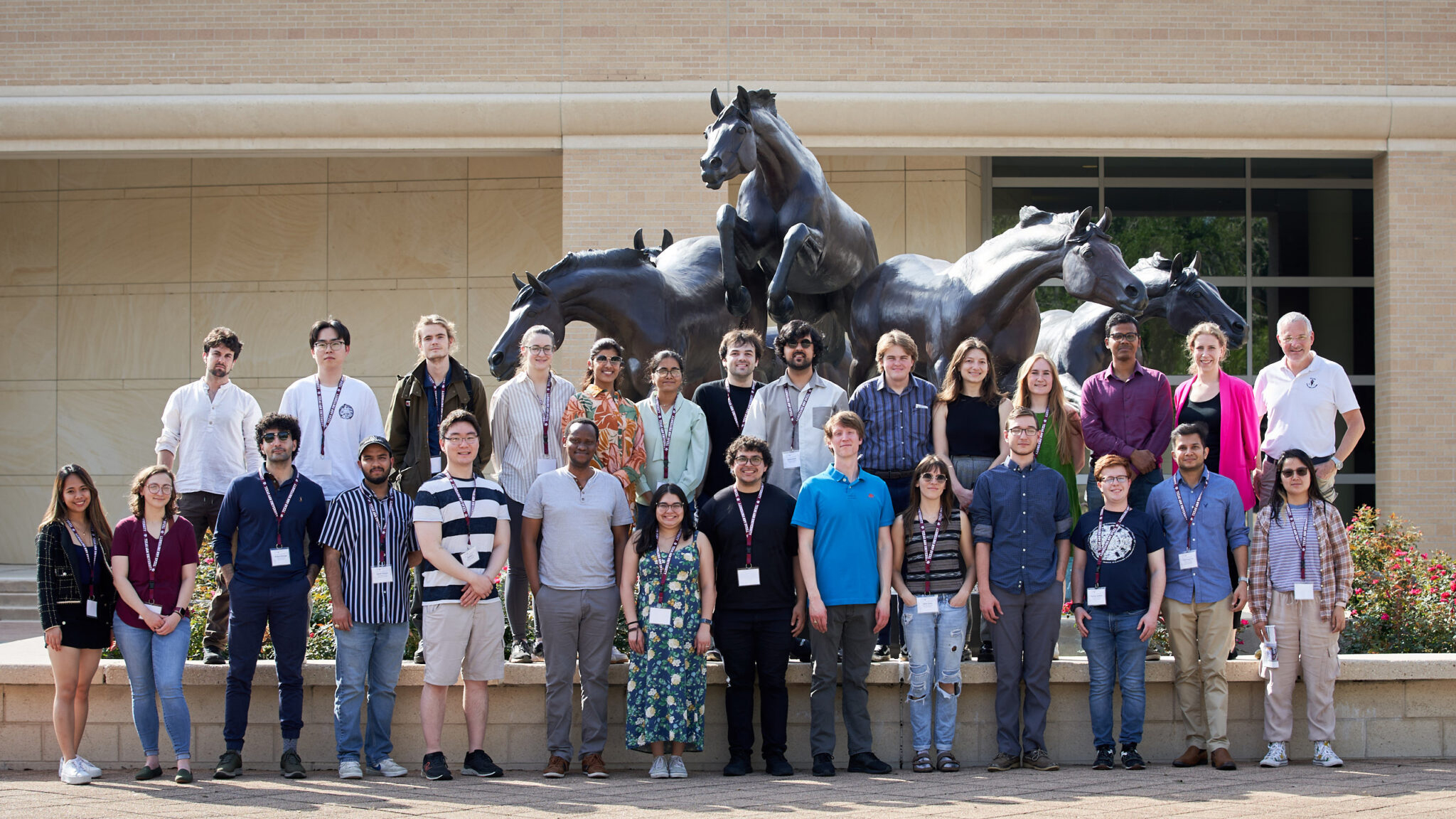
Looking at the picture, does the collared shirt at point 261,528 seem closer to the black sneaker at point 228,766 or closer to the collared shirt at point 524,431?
the black sneaker at point 228,766

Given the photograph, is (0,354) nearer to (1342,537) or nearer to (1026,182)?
(1026,182)

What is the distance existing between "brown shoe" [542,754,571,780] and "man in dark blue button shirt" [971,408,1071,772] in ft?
6.94

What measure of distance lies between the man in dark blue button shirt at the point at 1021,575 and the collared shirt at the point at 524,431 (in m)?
2.18

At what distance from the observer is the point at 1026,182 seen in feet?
63.5

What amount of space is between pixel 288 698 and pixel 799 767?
2562 mm

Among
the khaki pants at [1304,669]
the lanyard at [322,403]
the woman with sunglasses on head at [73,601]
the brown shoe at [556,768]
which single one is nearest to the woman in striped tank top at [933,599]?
the khaki pants at [1304,669]

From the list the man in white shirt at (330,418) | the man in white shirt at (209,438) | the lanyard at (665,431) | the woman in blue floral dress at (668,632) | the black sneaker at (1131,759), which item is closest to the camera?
the woman in blue floral dress at (668,632)

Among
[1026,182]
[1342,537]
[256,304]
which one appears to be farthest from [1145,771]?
[256,304]

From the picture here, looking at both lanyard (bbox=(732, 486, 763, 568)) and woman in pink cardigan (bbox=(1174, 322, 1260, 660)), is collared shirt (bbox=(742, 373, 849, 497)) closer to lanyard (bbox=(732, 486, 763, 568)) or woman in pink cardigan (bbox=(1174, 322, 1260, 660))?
lanyard (bbox=(732, 486, 763, 568))

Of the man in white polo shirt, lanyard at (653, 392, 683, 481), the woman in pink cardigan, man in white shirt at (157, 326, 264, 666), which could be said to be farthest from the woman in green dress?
man in white shirt at (157, 326, 264, 666)

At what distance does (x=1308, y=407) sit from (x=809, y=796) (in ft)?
11.7

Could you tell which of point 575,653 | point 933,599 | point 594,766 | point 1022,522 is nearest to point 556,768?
point 594,766

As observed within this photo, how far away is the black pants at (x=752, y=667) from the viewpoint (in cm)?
677

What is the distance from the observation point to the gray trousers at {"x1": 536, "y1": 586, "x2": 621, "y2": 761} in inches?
266
